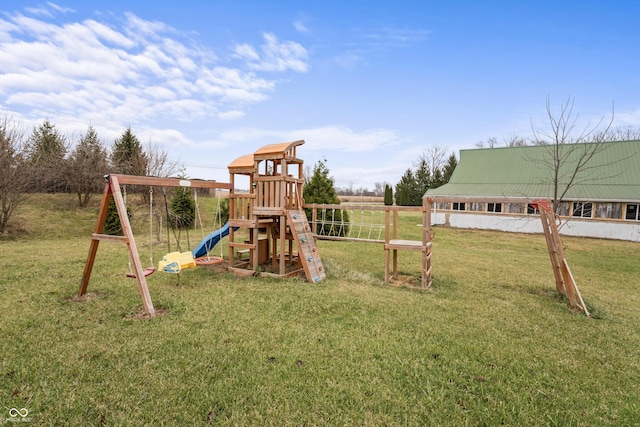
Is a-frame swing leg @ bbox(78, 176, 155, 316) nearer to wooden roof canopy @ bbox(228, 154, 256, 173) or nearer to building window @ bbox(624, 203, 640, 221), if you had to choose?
wooden roof canopy @ bbox(228, 154, 256, 173)

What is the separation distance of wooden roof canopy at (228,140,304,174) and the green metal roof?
54.0ft

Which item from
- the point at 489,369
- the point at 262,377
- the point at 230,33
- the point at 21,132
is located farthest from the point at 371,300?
the point at 21,132

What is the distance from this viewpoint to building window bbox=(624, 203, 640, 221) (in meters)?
17.5

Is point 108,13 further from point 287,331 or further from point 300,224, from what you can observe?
point 287,331

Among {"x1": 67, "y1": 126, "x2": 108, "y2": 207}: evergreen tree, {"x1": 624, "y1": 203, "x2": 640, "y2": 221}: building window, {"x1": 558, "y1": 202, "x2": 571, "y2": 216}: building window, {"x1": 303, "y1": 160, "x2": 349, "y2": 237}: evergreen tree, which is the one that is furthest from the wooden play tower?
{"x1": 624, "y1": 203, "x2": 640, "y2": 221}: building window

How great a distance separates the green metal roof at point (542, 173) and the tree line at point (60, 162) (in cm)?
2008

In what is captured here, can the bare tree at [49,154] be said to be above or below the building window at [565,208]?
above

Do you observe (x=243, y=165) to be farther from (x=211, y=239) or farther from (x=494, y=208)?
(x=494, y=208)

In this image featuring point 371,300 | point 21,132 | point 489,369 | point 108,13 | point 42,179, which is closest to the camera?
point 489,369

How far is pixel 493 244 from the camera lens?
15.2 m

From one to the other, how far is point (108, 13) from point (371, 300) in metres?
10.5

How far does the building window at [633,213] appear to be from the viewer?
17.5 m

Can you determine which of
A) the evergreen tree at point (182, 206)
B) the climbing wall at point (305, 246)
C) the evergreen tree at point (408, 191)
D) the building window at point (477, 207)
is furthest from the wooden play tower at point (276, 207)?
the evergreen tree at point (408, 191)

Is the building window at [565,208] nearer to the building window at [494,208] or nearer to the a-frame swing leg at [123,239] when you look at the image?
the building window at [494,208]
